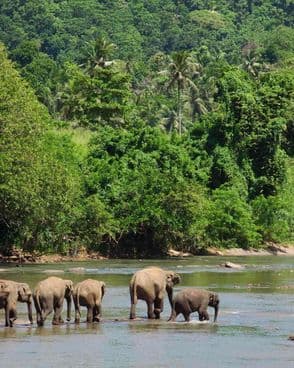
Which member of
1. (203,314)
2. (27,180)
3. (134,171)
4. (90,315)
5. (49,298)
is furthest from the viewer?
(134,171)

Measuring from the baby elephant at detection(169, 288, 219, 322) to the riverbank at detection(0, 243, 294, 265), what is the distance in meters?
26.4

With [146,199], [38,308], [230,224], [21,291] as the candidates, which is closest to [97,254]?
[146,199]

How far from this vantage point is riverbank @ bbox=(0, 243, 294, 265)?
57.9 metres

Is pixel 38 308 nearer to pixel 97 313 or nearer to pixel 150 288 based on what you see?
pixel 97 313

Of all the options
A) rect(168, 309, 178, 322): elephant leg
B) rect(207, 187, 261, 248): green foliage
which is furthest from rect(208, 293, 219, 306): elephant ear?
rect(207, 187, 261, 248): green foliage

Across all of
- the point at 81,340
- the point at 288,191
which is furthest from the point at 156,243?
the point at 81,340

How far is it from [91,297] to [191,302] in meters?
2.33

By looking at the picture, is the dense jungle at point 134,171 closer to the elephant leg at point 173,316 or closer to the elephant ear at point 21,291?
the elephant leg at point 173,316

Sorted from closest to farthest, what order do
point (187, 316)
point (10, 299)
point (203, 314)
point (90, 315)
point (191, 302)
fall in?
1. point (10, 299)
2. point (90, 315)
3. point (191, 302)
4. point (187, 316)
5. point (203, 314)

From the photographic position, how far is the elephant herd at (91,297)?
28312mm

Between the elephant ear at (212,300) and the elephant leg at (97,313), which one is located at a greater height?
the elephant ear at (212,300)

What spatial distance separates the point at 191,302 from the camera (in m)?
29.5

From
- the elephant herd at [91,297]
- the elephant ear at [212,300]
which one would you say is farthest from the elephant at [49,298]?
the elephant ear at [212,300]

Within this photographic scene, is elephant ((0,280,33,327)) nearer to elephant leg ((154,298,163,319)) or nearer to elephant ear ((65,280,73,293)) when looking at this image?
elephant ear ((65,280,73,293))
